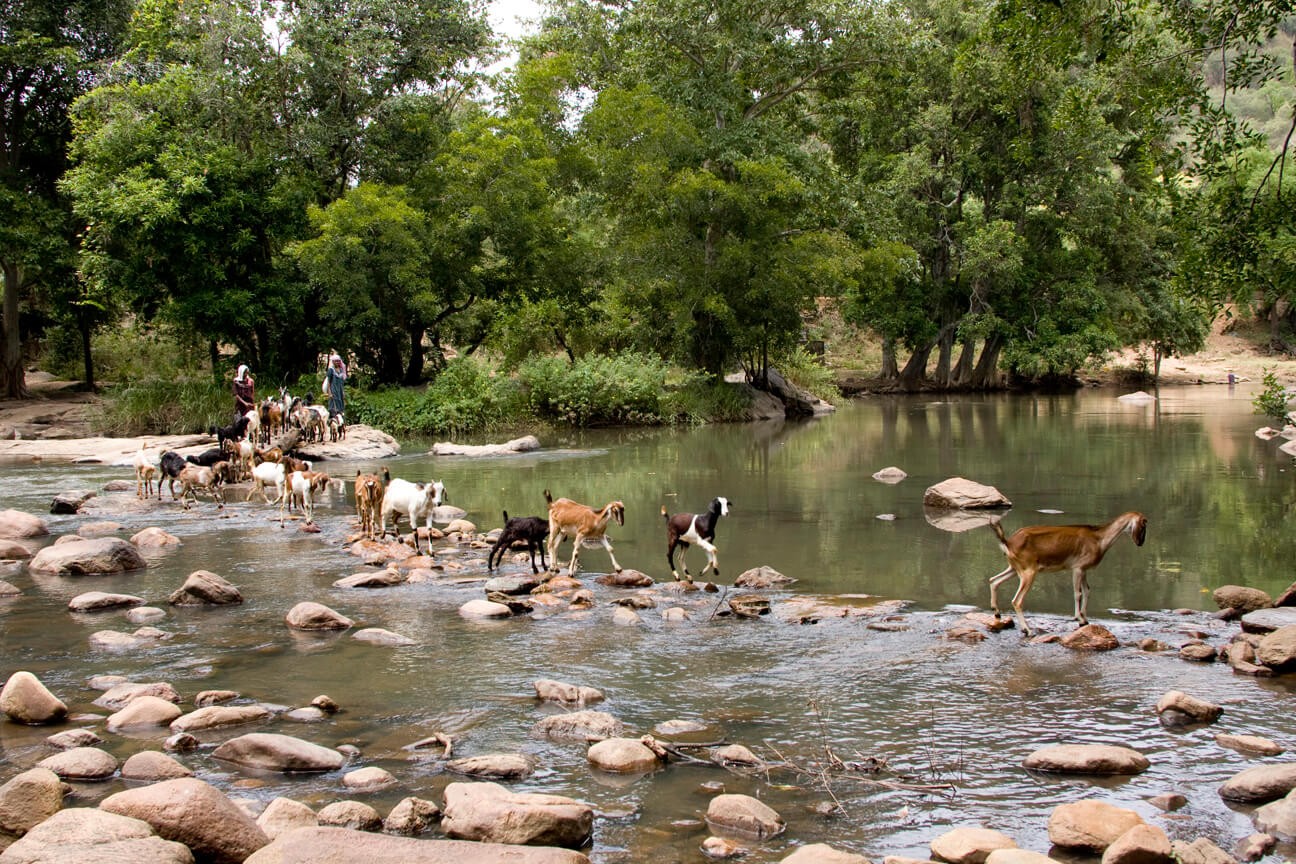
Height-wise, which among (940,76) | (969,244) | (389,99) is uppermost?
(940,76)

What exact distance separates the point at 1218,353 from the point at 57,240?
54.9 meters

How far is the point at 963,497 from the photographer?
1670 centimetres

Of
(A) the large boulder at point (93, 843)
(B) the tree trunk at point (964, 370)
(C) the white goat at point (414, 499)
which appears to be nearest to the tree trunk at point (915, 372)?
(B) the tree trunk at point (964, 370)

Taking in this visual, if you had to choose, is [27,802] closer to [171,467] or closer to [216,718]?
[216,718]

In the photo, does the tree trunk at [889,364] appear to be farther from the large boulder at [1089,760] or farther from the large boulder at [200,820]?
the large boulder at [200,820]

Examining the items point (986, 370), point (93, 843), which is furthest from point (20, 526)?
point (986, 370)

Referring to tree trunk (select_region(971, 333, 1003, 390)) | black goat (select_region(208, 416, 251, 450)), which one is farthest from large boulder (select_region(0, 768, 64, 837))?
tree trunk (select_region(971, 333, 1003, 390))

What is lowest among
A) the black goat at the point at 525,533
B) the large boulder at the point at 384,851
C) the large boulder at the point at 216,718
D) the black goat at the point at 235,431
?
the large boulder at the point at 216,718

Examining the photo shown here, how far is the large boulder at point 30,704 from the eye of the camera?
704 cm

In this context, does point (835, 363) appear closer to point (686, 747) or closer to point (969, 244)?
point (969, 244)

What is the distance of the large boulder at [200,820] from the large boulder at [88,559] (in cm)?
792

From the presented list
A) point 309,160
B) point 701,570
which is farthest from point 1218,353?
point 701,570

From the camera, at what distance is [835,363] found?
54906mm

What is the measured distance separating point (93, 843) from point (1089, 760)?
5.23m
